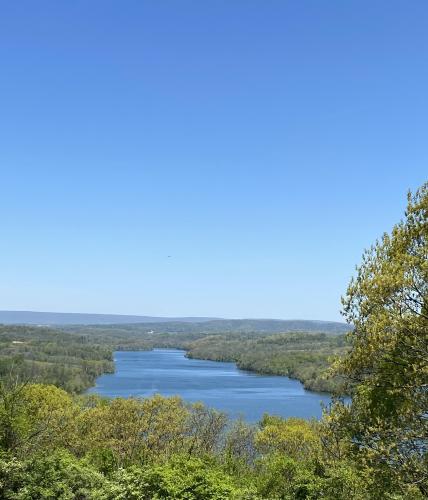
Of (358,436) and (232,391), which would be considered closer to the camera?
(358,436)

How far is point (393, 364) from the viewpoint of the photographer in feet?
42.5

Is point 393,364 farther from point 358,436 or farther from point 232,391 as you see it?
point 232,391

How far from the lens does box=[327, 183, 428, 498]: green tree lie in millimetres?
11945

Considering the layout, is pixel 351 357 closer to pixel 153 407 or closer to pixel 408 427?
pixel 408 427

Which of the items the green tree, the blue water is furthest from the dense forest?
the blue water

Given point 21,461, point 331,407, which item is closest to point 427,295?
point 331,407

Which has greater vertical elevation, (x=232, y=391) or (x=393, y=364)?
(x=393, y=364)

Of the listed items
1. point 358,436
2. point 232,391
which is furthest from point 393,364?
point 232,391

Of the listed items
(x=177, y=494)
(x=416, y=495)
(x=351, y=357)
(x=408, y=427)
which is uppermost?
(x=351, y=357)

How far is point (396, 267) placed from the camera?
1270 centimetres

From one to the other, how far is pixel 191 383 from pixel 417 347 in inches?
5797

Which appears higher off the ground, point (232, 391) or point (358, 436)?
point (358, 436)

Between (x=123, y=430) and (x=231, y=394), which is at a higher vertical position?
(x=123, y=430)

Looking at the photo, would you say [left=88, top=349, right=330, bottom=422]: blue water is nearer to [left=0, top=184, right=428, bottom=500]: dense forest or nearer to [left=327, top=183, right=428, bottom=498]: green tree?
[left=0, top=184, right=428, bottom=500]: dense forest
